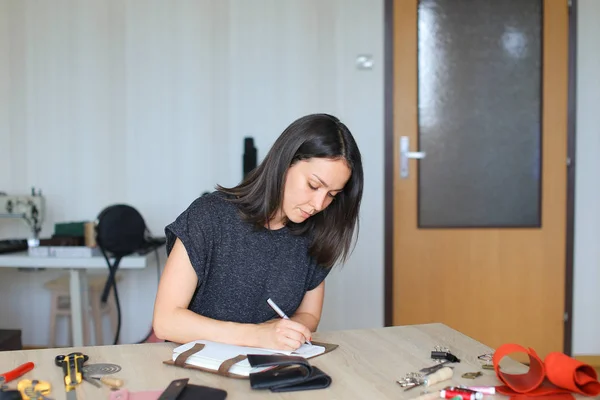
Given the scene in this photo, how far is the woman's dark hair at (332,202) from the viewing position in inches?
57.4

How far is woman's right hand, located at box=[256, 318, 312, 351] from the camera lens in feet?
4.26

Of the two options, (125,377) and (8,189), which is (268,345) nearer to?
(125,377)

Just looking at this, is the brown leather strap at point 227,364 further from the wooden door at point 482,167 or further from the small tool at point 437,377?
the wooden door at point 482,167

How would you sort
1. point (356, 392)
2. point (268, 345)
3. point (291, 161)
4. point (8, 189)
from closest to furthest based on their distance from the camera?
1. point (356, 392)
2. point (268, 345)
3. point (291, 161)
4. point (8, 189)

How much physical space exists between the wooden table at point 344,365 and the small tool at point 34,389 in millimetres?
15

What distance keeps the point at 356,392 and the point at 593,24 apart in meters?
3.07

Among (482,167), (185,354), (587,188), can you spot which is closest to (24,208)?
(185,354)

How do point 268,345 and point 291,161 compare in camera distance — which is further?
point 291,161

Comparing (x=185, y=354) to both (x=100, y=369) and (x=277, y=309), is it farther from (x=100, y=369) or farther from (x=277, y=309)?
(x=277, y=309)

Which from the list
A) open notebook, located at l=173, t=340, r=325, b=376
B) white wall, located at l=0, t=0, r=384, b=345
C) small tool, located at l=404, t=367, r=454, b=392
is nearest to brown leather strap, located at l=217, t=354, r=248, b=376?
open notebook, located at l=173, t=340, r=325, b=376

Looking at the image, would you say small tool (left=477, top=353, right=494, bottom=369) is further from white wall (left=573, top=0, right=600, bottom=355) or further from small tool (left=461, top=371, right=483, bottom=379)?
white wall (left=573, top=0, right=600, bottom=355)

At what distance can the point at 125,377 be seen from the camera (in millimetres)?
1156

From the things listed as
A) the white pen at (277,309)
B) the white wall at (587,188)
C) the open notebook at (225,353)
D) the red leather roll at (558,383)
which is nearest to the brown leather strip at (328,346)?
the open notebook at (225,353)

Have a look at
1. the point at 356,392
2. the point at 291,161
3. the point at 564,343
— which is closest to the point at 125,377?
the point at 356,392
